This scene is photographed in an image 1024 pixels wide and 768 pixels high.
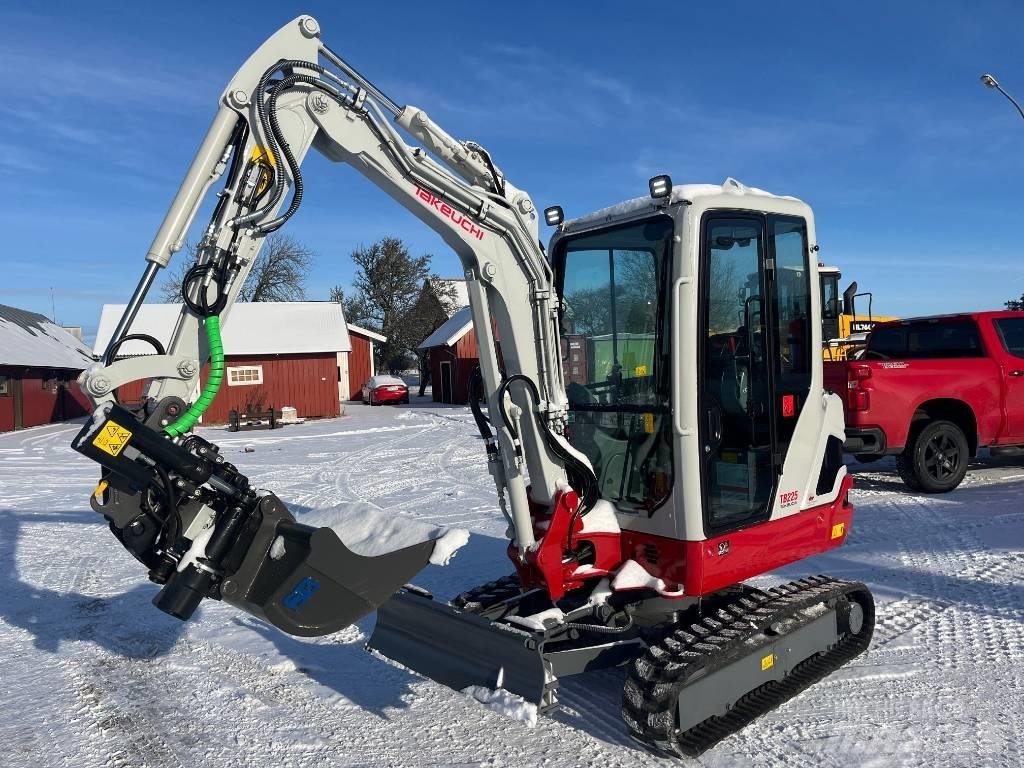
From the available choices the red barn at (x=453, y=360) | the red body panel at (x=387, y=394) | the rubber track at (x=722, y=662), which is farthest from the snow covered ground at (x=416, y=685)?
the red body panel at (x=387, y=394)

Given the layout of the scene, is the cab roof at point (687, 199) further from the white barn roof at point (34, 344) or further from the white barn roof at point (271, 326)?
the white barn roof at point (34, 344)

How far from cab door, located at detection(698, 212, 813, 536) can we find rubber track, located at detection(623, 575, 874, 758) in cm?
51

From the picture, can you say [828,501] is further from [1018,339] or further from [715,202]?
[1018,339]

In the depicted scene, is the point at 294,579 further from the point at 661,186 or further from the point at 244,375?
the point at 244,375

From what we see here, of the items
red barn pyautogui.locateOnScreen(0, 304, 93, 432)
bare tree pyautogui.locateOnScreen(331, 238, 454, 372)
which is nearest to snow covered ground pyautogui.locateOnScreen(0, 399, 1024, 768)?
red barn pyautogui.locateOnScreen(0, 304, 93, 432)

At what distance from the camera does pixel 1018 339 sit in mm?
10352

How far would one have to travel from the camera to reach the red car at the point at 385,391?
3406 centimetres

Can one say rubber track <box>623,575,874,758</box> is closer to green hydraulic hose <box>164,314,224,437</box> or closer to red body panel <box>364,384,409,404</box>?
green hydraulic hose <box>164,314,224,437</box>

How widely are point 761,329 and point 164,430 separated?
3.19 metres

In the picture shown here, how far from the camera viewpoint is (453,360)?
34156mm

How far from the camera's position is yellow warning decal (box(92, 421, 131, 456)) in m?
3.29

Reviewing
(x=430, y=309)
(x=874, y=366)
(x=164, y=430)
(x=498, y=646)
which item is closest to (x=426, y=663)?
(x=498, y=646)

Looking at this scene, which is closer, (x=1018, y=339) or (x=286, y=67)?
(x=286, y=67)

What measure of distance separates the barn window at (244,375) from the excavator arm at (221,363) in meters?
25.0
